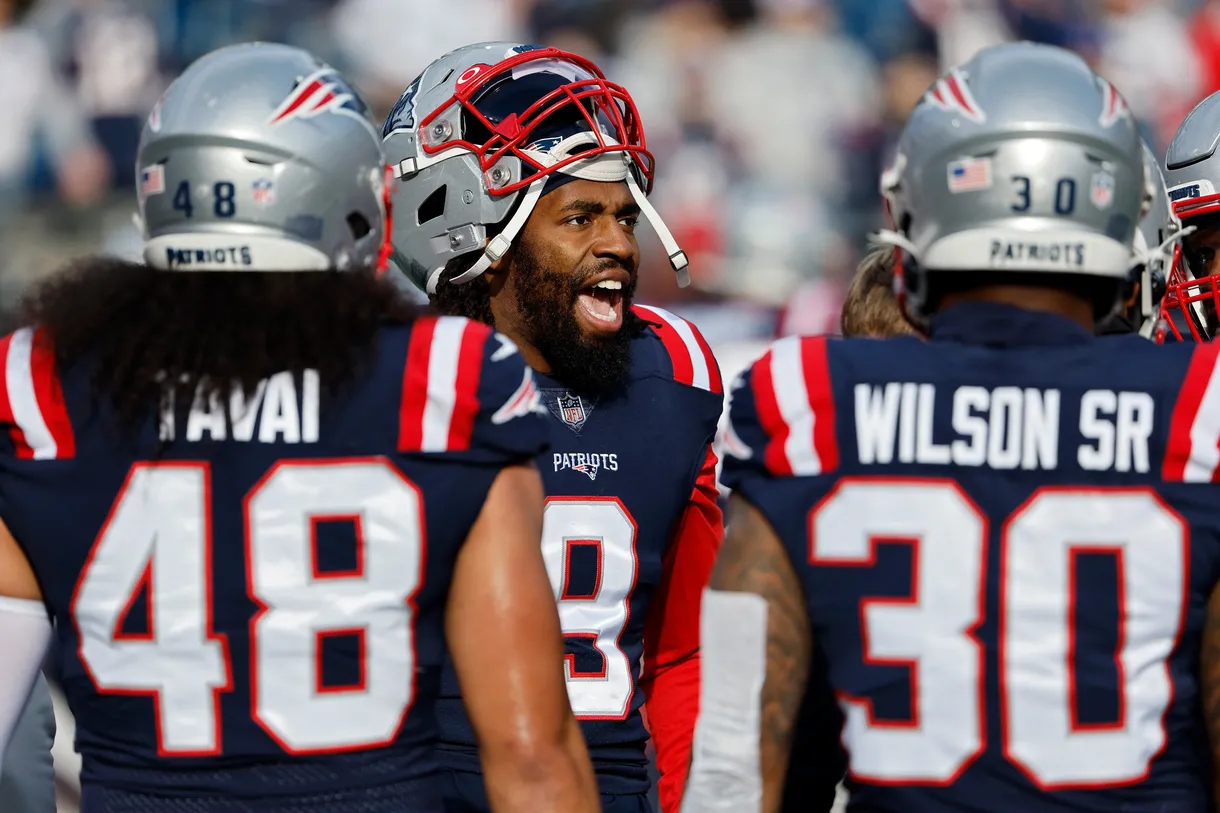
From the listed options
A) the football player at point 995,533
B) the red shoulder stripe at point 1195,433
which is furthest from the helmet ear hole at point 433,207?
the red shoulder stripe at point 1195,433

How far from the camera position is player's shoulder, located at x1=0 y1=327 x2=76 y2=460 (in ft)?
6.64

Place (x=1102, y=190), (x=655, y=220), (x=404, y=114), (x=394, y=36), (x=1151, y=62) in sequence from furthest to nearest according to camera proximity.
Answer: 1. (x=1151, y=62)
2. (x=394, y=36)
3. (x=404, y=114)
4. (x=655, y=220)
5. (x=1102, y=190)

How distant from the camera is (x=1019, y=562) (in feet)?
6.56

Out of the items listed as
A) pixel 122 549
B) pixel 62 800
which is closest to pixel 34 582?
pixel 122 549

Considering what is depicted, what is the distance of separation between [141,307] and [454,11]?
6.19 m

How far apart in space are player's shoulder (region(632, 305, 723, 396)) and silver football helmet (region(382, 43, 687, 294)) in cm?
12

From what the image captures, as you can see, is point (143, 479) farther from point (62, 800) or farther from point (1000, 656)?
point (62, 800)

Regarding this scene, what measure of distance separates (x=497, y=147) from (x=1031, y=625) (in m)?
1.66

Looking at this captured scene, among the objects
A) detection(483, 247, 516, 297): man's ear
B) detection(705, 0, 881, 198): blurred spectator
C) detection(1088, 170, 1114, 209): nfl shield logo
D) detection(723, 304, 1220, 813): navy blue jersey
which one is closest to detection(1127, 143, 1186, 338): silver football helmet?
detection(1088, 170, 1114, 209): nfl shield logo

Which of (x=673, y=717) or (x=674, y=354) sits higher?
(x=674, y=354)

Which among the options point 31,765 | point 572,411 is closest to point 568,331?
point 572,411

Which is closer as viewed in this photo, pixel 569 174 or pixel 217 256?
pixel 217 256

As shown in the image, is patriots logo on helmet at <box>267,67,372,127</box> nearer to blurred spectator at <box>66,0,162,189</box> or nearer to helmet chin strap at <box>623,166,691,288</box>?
helmet chin strap at <box>623,166,691,288</box>

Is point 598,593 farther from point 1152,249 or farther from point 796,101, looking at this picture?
point 796,101
